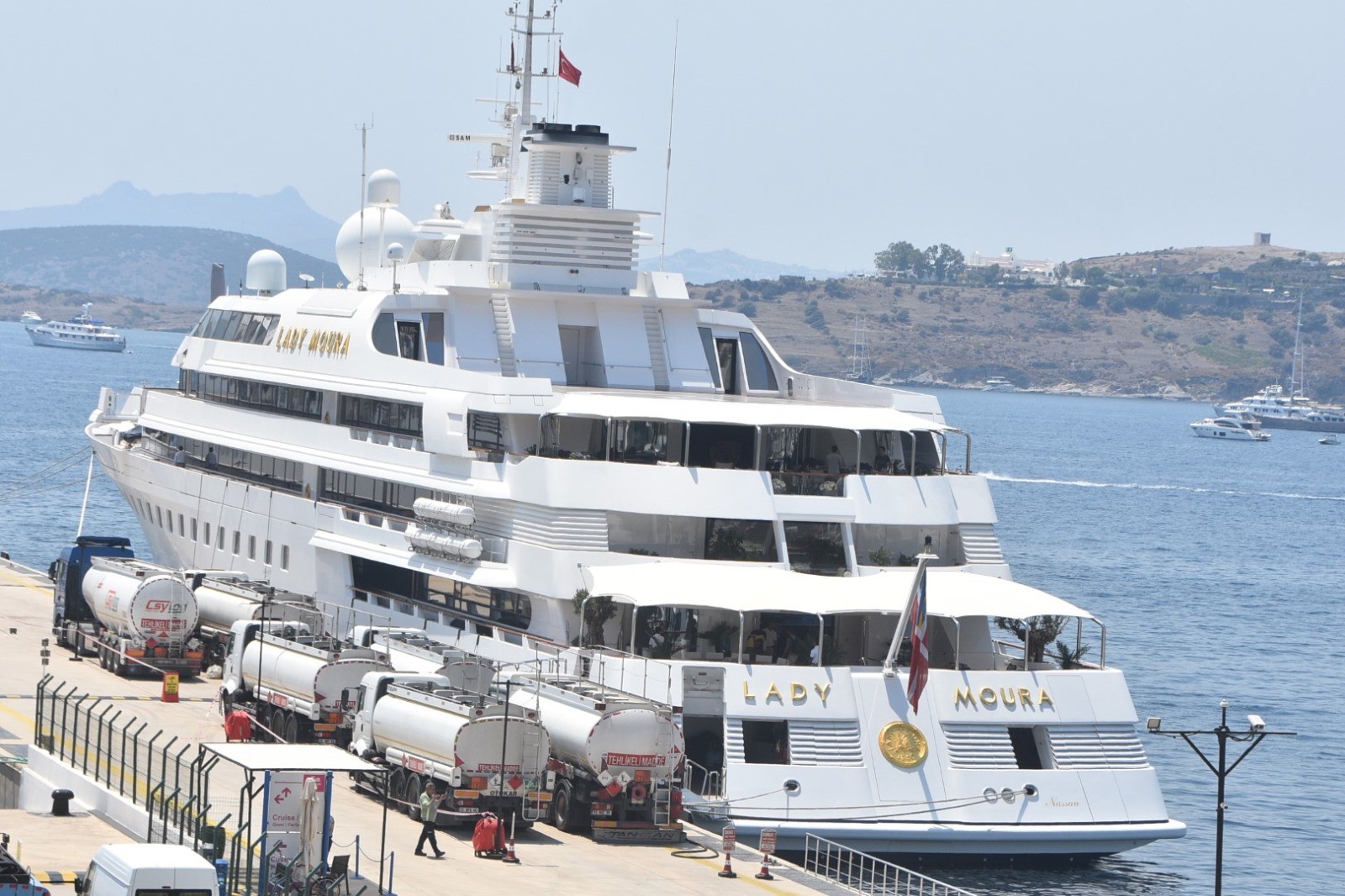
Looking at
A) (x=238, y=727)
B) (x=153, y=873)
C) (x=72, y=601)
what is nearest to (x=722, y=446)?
(x=238, y=727)

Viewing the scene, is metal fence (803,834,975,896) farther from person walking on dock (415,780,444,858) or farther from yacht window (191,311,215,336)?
yacht window (191,311,215,336)

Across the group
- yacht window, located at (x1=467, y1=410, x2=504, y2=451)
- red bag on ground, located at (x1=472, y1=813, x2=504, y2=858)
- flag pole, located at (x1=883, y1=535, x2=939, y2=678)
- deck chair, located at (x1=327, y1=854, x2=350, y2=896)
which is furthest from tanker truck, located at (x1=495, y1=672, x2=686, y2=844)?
yacht window, located at (x1=467, y1=410, x2=504, y2=451)

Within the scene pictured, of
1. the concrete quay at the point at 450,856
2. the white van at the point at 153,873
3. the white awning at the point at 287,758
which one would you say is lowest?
the concrete quay at the point at 450,856

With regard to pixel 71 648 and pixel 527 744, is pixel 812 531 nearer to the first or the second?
pixel 527 744

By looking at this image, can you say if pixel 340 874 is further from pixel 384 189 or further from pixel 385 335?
pixel 384 189

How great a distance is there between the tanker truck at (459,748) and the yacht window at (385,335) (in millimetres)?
12092

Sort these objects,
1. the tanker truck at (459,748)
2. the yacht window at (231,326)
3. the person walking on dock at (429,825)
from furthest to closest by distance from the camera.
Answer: the yacht window at (231,326), the tanker truck at (459,748), the person walking on dock at (429,825)

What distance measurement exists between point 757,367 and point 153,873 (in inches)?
1050

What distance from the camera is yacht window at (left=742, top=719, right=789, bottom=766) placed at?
33312 millimetres

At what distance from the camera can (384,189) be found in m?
55.0

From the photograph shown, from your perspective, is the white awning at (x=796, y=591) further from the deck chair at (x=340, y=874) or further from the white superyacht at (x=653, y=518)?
the deck chair at (x=340, y=874)

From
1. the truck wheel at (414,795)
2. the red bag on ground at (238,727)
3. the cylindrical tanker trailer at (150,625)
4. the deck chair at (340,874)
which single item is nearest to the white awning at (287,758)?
the deck chair at (340,874)

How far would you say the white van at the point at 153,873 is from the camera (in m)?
23.2

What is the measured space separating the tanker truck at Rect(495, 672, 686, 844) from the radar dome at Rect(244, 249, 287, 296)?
97.6 ft
